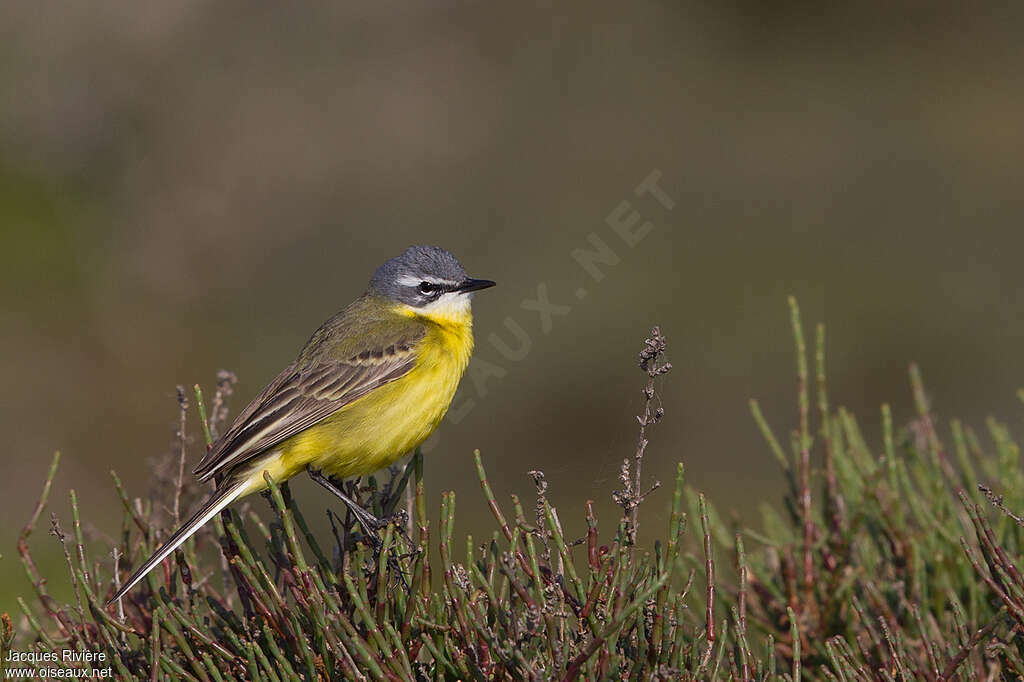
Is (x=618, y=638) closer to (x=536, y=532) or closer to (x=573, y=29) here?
(x=536, y=532)

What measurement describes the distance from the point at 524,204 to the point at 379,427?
9186 mm

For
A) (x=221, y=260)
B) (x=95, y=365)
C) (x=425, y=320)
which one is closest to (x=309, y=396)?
(x=425, y=320)

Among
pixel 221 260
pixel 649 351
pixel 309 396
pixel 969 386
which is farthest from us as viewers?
pixel 221 260

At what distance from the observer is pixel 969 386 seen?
10.7 m

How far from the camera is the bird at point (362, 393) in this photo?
3928 mm

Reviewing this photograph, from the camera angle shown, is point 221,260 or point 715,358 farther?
point 221,260

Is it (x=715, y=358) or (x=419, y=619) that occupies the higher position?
(x=419, y=619)

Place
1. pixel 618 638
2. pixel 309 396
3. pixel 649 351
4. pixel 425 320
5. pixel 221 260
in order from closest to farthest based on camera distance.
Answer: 1. pixel 649 351
2. pixel 618 638
3. pixel 309 396
4. pixel 425 320
5. pixel 221 260

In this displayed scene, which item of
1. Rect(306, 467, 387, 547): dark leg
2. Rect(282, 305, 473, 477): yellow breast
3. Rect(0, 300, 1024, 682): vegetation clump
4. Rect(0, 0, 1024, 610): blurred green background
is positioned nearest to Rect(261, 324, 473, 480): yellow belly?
Rect(282, 305, 473, 477): yellow breast

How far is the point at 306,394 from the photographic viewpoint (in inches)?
167

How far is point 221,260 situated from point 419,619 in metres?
11.1

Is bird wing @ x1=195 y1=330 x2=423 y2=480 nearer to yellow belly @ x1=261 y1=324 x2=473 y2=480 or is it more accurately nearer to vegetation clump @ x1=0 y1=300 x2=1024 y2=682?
yellow belly @ x1=261 y1=324 x2=473 y2=480

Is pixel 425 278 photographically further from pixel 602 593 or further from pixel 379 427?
pixel 602 593

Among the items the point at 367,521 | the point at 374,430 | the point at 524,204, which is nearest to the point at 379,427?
the point at 374,430
